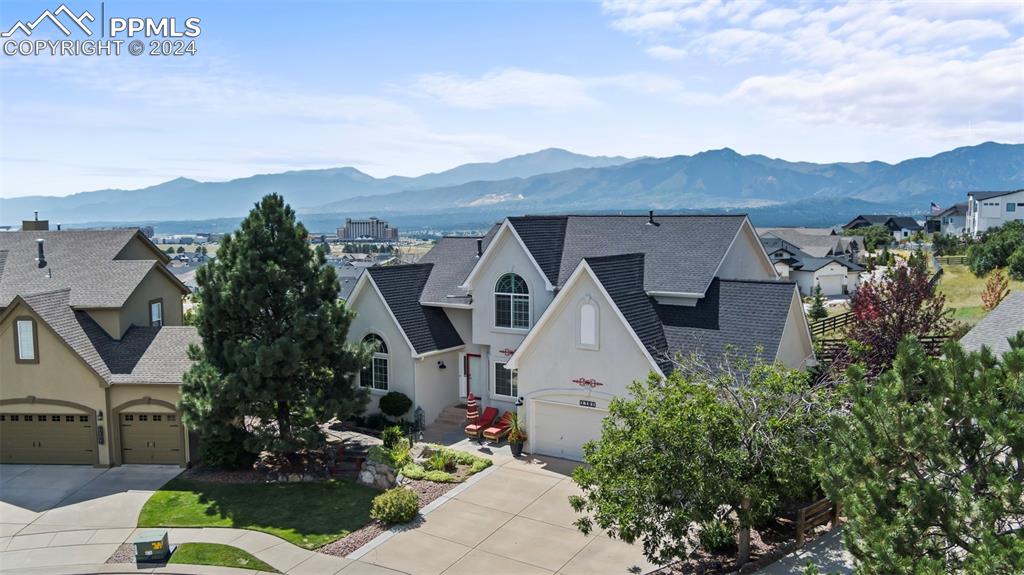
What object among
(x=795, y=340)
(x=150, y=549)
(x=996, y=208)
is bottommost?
(x=150, y=549)

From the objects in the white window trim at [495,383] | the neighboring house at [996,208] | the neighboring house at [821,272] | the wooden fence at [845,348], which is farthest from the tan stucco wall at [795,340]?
the neighboring house at [996,208]

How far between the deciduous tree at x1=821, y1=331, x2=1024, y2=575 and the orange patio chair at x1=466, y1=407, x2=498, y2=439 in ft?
53.0

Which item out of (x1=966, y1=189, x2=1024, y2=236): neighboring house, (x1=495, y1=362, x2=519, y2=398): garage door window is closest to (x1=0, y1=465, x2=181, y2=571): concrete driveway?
(x1=495, y1=362, x2=519, y2=398): garage door window

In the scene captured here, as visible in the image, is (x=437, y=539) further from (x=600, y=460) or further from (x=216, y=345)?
(x=216, y=345)

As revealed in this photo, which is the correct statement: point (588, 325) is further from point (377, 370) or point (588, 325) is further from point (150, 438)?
point (150, 438)

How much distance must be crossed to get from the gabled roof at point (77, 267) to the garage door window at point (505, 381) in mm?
13809

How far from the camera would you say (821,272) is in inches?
2717

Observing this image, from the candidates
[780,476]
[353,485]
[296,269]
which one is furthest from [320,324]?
[780,476]

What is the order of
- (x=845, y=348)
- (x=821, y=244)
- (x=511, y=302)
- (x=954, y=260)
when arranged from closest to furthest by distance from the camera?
(x=845, y=348) < (x=511, y=302) < (x=954, y=260) < (x=821, y=244)

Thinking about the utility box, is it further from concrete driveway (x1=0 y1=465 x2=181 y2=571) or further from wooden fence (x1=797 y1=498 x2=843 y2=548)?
wooden fence (x1=797 y1=498 x2=843 y2=548)

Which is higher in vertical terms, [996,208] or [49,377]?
[996,208]

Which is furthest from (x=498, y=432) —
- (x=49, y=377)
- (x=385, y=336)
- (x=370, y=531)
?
(x=49, y=377)

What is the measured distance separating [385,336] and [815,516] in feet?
55.6

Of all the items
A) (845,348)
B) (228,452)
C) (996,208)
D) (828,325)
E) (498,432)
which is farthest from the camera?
(996,208)
